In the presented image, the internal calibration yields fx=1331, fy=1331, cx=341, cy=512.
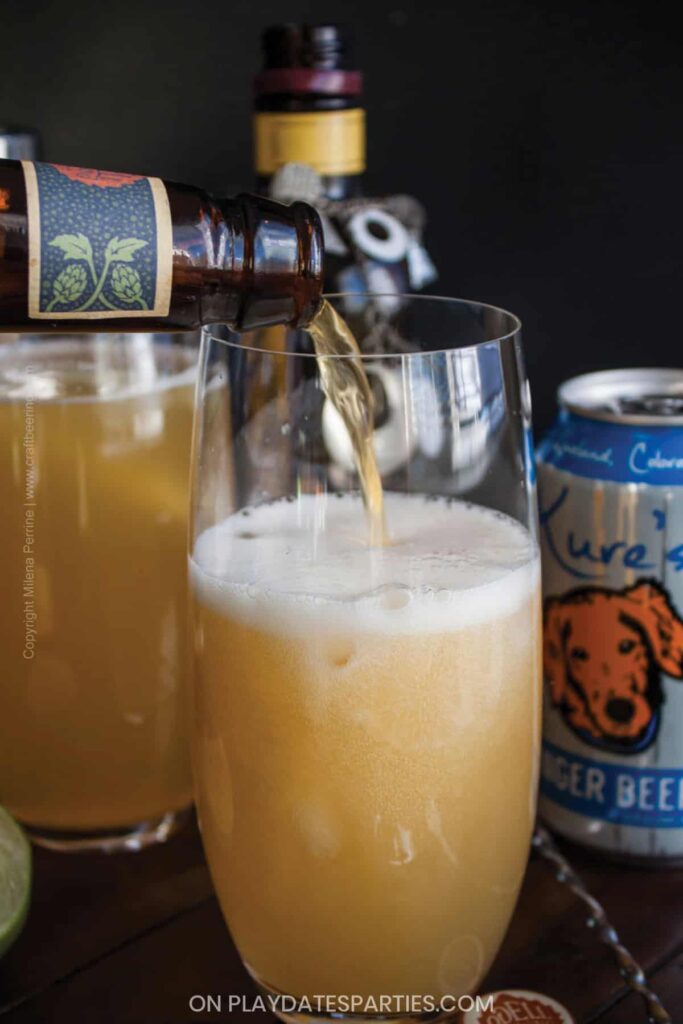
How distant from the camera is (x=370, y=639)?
0.65m

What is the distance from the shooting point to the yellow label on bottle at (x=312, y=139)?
1.09 m

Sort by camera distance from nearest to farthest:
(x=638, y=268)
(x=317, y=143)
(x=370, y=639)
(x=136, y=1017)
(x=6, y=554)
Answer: (x=370, y=639) → (x=136, y=1017) → (x=6, y=554) → (x=317, y=143) → (x=638, y=268)

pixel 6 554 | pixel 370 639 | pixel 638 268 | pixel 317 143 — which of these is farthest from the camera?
pixel 638 268

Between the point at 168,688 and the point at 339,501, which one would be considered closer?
the point at 339,501

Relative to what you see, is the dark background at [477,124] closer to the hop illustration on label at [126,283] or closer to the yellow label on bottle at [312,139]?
the yellow label on bottle at [312,139]

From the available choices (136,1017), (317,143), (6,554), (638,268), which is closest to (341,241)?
(317,143)

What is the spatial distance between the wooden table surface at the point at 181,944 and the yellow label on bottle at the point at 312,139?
0.56 meters

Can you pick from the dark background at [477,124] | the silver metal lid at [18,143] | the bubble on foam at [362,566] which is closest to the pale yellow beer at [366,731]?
the bubble on foam at [362,566]

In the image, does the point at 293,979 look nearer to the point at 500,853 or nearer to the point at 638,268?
the point at 500,853

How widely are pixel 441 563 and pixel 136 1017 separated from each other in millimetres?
317

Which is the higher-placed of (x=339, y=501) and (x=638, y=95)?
(x=638, y=95)

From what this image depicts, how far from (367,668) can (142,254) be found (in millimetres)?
228

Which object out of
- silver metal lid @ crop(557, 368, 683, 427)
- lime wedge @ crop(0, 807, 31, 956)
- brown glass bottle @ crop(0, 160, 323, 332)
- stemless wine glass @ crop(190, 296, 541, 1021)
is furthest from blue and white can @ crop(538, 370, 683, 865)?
lime wedge @ crop(0, 807, 31, 956)
